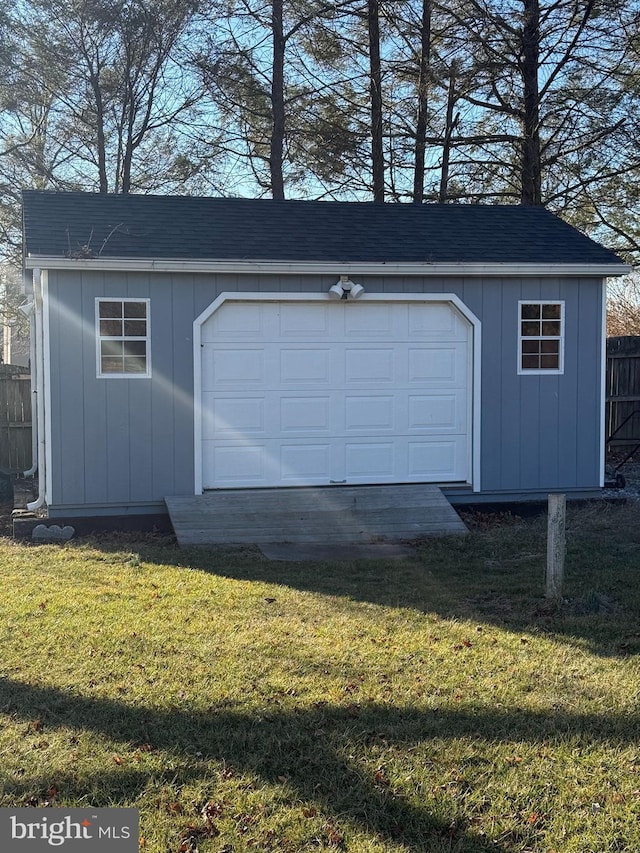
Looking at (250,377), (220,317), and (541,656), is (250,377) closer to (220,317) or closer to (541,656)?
(220,317)

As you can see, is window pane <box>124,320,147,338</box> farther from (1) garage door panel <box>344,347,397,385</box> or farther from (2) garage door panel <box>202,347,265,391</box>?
(1) garage door panel <box>344,347,397,385</box>

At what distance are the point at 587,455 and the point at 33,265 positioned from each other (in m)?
6.81

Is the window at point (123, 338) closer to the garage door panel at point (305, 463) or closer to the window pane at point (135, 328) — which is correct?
the window pane at point (135, 328)

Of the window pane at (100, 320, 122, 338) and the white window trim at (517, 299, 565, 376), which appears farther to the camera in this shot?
the white window trim at (517, 299, 565, 376)

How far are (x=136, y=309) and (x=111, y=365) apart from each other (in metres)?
0.67

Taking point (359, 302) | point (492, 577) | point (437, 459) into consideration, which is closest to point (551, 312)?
point (437, 459)

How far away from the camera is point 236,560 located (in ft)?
26.2

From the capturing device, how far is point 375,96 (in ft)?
60.7

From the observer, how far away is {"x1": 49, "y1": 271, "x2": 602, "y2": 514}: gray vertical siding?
366 inches

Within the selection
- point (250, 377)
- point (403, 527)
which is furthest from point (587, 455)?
point (250, 377)

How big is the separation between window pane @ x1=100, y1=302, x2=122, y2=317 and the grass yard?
123 inches

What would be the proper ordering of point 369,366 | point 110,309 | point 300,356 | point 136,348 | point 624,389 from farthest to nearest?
point 624,389
point 369,366
point 300,356
point 136,348
point 110,309

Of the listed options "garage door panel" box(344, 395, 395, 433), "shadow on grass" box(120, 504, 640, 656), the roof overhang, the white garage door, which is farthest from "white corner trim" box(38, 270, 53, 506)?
"garage door panel" box(344, 395, 395, 433)

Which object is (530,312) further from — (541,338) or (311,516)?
(311,516)
